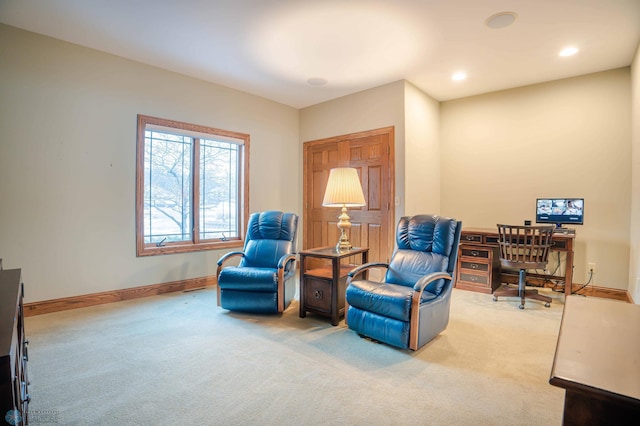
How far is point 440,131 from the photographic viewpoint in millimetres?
5254

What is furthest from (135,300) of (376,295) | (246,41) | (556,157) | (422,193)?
(556,157)

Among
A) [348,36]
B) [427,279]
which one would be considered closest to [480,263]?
[427,279]

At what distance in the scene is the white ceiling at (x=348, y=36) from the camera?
274 cm

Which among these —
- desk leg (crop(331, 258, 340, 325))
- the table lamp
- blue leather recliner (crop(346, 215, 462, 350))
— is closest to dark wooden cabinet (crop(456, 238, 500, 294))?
blue leather recliner (crop(346, 215, 462, 350))

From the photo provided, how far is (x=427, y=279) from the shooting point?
8.11 feet

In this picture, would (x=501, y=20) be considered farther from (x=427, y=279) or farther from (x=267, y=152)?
(x=267, y=152)

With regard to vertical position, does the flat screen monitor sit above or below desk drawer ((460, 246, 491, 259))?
above

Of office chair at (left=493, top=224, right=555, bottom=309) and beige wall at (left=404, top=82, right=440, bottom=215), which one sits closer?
office chair at (left=493, top=224, right=555, bottom=309)

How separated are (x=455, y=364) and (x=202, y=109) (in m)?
4.10

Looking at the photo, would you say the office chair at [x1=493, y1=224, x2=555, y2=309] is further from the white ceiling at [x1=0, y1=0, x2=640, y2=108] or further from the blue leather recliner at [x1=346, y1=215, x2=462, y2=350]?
the white ceiling at [x1=0, y1=0, x2=640, y2=108]

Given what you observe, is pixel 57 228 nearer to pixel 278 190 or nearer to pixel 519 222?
pixel 278 190

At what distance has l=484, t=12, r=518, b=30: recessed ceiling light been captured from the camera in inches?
112

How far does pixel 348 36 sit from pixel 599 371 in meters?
3.25

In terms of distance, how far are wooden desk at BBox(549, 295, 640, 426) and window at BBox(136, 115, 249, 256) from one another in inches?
161
